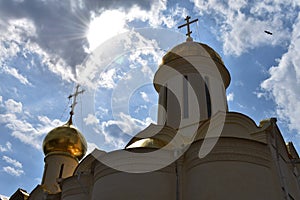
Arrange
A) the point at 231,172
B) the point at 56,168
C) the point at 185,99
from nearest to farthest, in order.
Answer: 1. the point at 231,172
2. the point at 185,99
3. the point at 56,168

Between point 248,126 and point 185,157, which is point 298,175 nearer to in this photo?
point 248,126

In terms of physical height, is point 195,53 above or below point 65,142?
above

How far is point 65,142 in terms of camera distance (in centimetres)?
1162

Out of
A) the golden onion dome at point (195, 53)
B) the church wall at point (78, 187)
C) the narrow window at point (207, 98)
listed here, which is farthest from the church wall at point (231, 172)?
the golden onion dome at point (195, 53)

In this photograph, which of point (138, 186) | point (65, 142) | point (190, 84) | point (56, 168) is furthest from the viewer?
point (65, 142)

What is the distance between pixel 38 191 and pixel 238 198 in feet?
22.4

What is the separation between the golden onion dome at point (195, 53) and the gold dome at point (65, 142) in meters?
4.05

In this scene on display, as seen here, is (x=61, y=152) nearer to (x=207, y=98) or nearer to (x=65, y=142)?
(x=65, y=142)

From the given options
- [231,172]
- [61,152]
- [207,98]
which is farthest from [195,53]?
[61,152]

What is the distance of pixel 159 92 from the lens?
1154 cm

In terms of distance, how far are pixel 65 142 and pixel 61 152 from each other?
378 millimetres

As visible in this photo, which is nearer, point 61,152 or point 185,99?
point 185,99

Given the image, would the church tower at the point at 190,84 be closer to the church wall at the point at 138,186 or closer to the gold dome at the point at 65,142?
the church wall at the point at 138,186

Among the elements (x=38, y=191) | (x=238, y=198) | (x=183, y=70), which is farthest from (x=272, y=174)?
(x=38, y=191)
